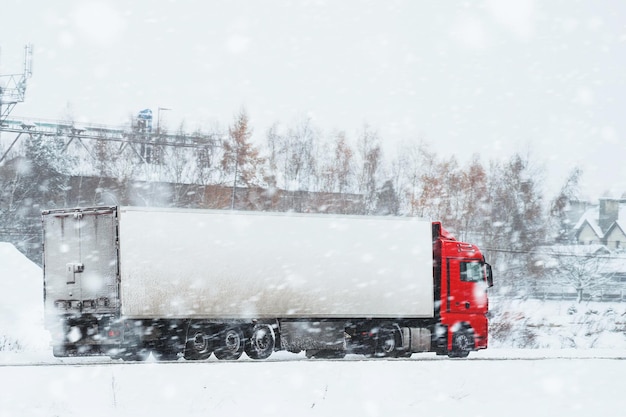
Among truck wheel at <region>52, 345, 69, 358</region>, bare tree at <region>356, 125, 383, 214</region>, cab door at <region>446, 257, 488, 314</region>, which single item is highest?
bare tree at <region>356, 125, 383, 214</region>

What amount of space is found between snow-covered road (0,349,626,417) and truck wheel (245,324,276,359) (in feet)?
4.92

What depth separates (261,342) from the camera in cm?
2008

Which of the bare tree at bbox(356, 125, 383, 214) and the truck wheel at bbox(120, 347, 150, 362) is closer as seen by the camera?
the truck wheel at bbox(120, 347, 150, 362)

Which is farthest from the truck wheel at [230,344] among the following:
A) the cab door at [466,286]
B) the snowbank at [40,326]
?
the cab door at [466,286]

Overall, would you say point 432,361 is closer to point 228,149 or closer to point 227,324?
point 227,324

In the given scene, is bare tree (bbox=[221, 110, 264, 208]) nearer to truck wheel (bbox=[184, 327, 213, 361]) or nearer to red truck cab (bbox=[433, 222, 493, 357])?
red truck cab (bbox=[433, 222, 493, 357])

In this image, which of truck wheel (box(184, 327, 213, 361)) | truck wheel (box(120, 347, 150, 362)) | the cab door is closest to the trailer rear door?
truck wheel (box(120, 347, 150, 362))

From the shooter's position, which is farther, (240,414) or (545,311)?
(545,311)

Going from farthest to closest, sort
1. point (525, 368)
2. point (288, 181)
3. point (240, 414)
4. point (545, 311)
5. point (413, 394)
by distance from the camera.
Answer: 1. point (288, 181)
2. point (545, 311)
3. point (525, 368)
4. point (413, 394)
5. point (240, 414)

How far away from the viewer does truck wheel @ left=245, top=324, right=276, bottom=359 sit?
20.0 m

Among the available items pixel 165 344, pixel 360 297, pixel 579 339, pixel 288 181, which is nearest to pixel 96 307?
pixel 165 344

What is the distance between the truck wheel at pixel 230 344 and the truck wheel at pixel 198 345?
0.23 meters

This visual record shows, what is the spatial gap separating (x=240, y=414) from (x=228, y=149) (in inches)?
1863

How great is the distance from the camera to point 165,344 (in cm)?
1930
